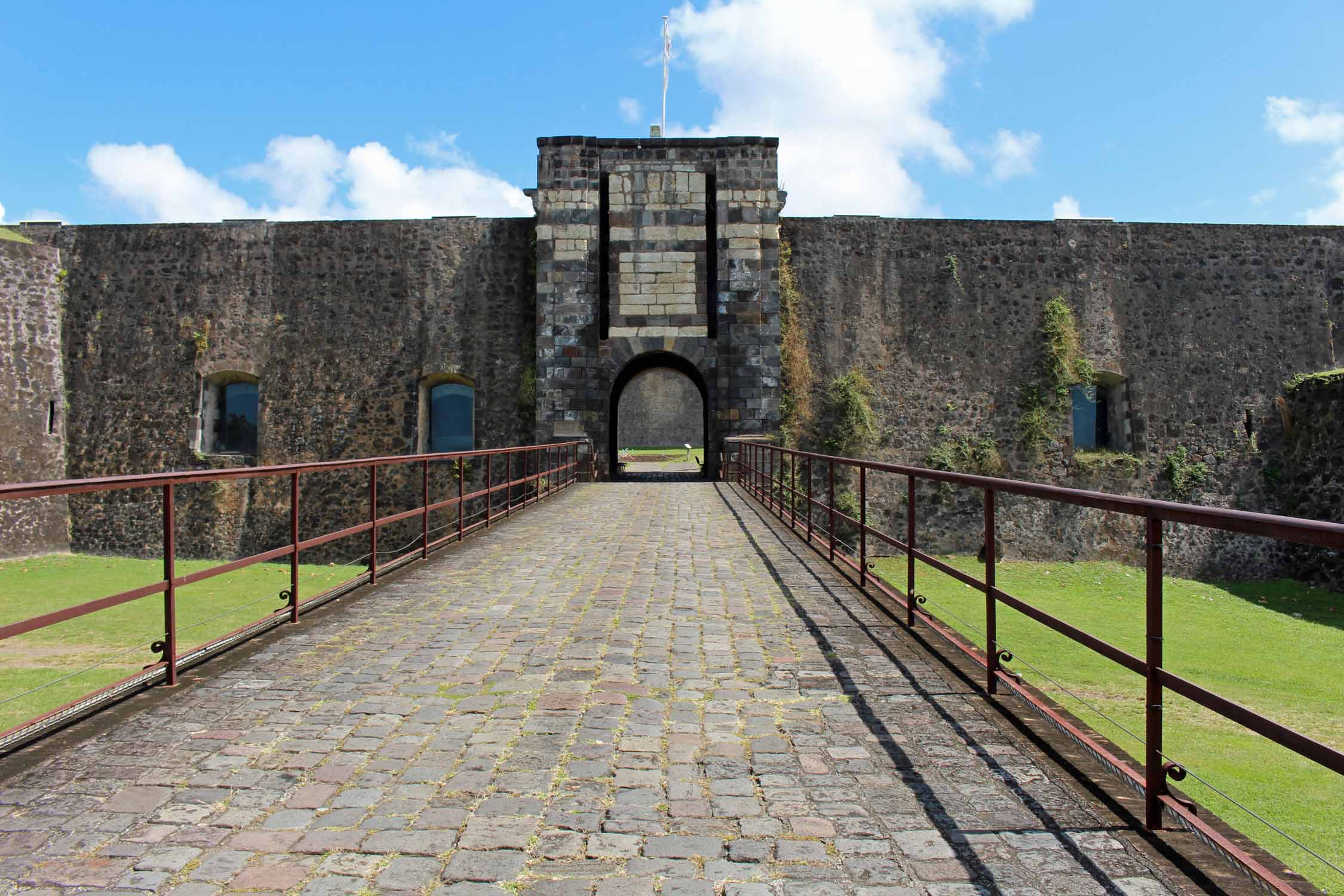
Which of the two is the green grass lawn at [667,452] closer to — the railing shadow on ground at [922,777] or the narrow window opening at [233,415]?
the narrow window opening at [233,415]

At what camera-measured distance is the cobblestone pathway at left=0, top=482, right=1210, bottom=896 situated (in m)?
2.35

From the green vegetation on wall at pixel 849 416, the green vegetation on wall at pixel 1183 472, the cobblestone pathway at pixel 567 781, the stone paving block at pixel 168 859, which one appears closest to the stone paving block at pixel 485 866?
the cobblestone pathway at pixel 567 781

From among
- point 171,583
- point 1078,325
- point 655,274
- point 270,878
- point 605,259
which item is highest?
point 605,259

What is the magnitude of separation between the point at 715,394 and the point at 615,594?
11283 millimetres

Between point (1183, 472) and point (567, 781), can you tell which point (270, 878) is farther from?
point (1183, 472)

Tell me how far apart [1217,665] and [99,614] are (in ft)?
46.1

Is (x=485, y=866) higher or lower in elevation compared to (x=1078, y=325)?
lower

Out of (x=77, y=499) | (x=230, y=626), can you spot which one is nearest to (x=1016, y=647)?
(x=230, y=626)

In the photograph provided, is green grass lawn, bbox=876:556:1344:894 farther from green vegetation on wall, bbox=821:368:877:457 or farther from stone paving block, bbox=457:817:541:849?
stone paving block, bbox=457:817:541:849

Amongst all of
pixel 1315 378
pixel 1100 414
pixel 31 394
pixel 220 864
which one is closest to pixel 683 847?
pixel 220 864

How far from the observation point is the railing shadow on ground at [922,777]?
2379 mm

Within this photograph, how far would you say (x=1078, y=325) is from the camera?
17.8 m

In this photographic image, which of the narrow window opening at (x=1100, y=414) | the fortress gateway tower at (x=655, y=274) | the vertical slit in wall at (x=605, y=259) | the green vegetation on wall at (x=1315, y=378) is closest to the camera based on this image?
the green vegetation on wall at (x=1315, y=378)

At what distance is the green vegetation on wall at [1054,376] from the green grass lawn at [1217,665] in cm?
282
